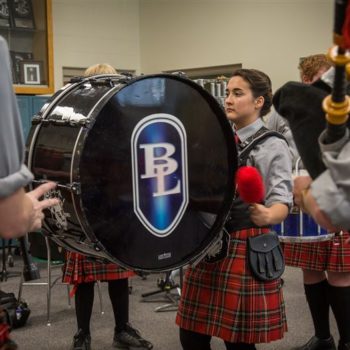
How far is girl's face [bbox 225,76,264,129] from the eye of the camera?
207 cm

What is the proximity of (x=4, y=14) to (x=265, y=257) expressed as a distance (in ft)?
15.1

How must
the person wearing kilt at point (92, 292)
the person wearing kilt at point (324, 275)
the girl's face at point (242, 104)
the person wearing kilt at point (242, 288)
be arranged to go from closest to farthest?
the person wearing kilt at point (242, 288) < the girl's face at point (242, 104) < the person wearing kilt at point (324, 275) < the person wearing kilt at point (92, 292)

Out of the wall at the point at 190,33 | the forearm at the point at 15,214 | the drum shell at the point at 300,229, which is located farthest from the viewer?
the wall at the point at 190,33

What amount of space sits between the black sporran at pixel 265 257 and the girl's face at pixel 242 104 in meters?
0.44

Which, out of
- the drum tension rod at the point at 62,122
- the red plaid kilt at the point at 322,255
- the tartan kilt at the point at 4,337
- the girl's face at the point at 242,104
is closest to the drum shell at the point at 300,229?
the red plaid kilt at the point at 322,255

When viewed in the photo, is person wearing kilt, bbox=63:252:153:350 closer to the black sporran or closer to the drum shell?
the drum shell

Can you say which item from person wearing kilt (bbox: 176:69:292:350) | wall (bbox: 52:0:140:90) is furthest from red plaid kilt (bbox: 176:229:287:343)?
wall (bbox: 52:0:140:90)

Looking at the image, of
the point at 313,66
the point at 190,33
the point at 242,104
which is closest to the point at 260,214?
the point at 242,104

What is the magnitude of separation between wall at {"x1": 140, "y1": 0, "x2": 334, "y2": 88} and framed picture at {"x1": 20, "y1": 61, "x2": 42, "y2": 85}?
177 cm

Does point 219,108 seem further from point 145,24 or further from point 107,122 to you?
point 145,24

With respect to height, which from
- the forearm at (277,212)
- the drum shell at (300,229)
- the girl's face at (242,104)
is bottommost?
the drum shell at (300,229)

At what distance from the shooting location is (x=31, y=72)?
5645mm

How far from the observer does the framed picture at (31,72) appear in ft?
18.4

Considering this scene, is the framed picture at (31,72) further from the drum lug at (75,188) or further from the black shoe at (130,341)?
the drum lug at (75,188)
